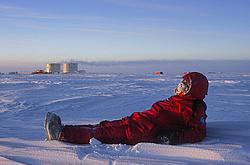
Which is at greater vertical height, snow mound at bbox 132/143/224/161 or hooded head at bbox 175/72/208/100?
hooded head at bbox 175/72/208/100

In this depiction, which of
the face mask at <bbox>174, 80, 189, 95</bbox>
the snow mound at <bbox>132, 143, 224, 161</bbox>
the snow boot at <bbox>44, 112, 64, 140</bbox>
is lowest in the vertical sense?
the snow mound at <bbox>132, 143, 224, 161</bbox>

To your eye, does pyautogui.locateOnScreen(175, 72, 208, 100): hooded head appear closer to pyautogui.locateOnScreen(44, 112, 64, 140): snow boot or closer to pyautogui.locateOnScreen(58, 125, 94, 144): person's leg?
pyautogui.locateOnScreen(58, 125, 94, 144): person's leg

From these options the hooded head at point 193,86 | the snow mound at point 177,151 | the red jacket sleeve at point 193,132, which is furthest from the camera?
the hooded head at point 193,86

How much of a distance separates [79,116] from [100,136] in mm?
3158

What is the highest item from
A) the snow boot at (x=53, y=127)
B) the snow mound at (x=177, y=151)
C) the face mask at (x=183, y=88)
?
the face mask at (x=183, y=88)

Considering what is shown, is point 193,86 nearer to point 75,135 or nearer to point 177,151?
point 177,151

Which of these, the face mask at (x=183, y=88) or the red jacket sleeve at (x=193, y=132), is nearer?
the red jacket sleeve at (x=193, y=132)

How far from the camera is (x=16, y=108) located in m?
7.35

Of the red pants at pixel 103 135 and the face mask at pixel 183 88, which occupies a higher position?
the face mask at pixel 183 88

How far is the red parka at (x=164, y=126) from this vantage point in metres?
3.21

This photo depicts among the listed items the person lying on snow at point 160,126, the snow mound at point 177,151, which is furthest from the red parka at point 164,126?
the snow mound at point 177,151

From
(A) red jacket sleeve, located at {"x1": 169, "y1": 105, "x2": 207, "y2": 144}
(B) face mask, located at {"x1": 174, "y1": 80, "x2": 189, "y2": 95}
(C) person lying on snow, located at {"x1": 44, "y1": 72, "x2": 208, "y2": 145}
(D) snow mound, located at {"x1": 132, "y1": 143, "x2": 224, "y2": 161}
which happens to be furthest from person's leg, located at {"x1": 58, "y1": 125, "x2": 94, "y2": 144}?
(B) face mask, located at {"x1": 174, "y1": 80, "x2": 189, "y2": 95}

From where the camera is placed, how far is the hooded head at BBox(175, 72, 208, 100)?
10.9 ft

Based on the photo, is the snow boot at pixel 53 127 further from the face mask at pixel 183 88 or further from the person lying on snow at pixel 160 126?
the face mask at pixel 183 88
